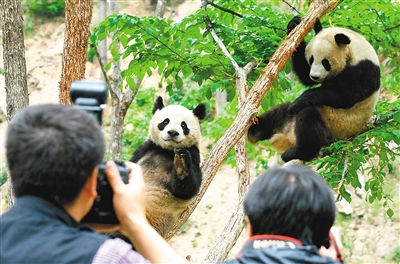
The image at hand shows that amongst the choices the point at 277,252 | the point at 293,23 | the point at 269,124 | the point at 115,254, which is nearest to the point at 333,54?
the point at 293,23

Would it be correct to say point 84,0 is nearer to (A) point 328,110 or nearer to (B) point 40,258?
(A) point 328,110

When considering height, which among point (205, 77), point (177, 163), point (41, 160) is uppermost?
point (41, 160)

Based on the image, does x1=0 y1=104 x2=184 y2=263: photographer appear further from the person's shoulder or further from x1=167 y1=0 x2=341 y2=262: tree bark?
x1=167 y1=0 x2=341 y2=262: tree bark

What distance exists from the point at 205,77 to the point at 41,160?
4134mm

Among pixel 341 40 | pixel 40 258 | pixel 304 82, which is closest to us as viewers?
pixel 40 258

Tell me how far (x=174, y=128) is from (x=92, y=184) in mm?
3367

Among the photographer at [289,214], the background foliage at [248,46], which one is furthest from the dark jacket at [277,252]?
the background foliage at [248,46]

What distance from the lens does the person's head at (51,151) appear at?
5.13 ft

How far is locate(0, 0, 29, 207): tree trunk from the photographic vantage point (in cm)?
522

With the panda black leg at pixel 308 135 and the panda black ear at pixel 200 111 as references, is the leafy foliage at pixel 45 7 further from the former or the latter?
the panda black leg at pixel 308 135

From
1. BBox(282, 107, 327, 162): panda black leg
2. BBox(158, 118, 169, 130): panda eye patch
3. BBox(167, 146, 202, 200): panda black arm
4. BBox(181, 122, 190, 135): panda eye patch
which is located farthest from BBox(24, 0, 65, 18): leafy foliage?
BBox(167, 146, 202, 200): panda black arm

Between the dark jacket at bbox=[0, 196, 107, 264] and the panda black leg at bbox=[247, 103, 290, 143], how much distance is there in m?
4.77

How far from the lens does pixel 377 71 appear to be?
5.66m

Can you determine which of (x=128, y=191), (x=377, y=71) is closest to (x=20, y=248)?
(x=128, y=191)
